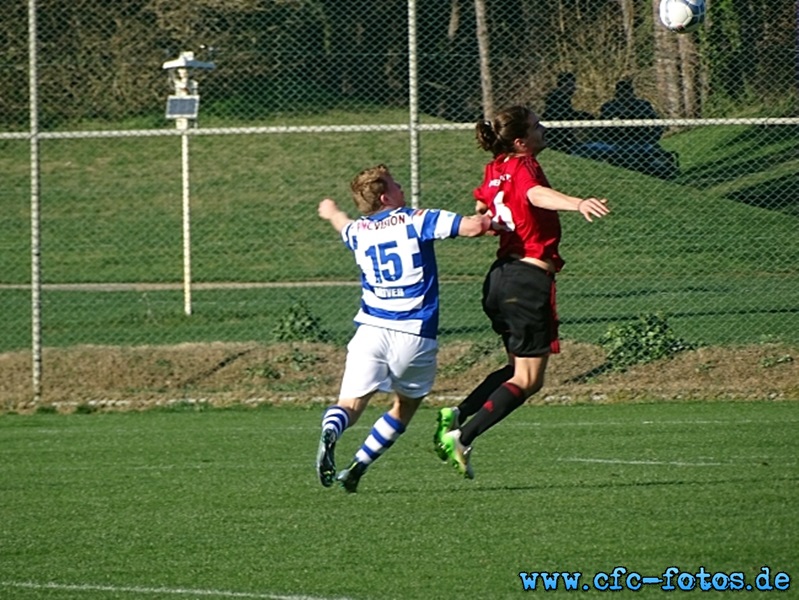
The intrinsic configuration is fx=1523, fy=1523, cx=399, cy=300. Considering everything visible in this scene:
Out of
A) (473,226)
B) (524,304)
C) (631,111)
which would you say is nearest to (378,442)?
(524,304)

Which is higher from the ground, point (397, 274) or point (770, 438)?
point (397, 274)

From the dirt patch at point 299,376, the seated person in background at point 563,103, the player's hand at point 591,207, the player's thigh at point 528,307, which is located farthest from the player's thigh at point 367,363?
the seated person in background at point 563,103

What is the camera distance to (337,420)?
7.64 metres

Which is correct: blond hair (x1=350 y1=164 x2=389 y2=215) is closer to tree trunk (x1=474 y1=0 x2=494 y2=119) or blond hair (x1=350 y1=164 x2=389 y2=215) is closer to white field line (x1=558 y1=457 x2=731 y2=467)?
white field line (x1=558 y1=457 x2=731 y2=467)

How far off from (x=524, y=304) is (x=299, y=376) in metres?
5.45

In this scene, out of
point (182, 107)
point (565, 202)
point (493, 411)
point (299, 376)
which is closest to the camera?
point (565, 202)

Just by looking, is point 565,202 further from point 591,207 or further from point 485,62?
point 485,62

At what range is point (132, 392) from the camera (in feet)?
42.8

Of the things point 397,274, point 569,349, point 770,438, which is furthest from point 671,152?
point 397,274

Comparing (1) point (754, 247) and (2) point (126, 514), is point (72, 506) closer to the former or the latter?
(2) point (126, 514)

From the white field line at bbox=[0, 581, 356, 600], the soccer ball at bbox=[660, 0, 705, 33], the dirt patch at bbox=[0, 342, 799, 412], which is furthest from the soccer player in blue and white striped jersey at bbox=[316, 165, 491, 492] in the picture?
the dirt patch at bbox=[0, 342, 799, 412]

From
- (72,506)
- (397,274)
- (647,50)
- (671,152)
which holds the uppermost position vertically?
(647,50)

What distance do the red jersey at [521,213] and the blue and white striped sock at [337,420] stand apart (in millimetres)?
1224

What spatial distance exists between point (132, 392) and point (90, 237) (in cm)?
1131
